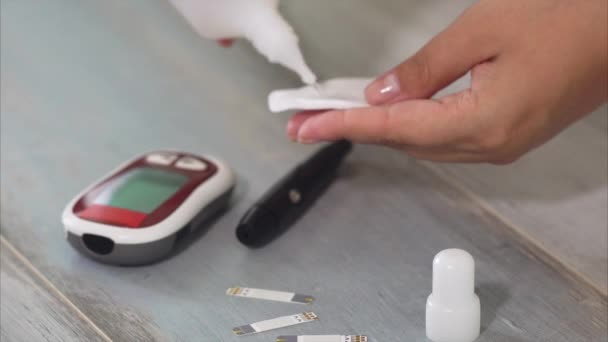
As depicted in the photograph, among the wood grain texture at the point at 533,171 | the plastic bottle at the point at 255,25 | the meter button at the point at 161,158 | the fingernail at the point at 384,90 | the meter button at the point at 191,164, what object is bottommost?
the wood grain texture at the point at 533,171

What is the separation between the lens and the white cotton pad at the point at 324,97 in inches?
32.7

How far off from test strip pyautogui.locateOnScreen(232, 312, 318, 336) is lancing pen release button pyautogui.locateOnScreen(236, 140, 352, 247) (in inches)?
5.1

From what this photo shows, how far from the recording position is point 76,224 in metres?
0.80

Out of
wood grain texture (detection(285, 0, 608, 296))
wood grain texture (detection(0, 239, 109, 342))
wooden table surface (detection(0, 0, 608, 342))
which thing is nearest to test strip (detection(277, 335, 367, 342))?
wooden table surface (detection(0, 0, 608, 342))

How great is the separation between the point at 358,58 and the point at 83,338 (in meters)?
0.54

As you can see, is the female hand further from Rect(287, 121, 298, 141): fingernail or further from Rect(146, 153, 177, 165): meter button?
Rect(146, 153, 177, 165): meter button

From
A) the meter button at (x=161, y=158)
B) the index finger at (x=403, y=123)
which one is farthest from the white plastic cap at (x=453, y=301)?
the meter button at (x=161, y=158)

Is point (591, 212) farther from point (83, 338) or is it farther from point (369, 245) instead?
point (83, 338)

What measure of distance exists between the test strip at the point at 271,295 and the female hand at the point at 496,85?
0.55 ft

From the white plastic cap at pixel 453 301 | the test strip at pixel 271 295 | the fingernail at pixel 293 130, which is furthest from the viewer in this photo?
the fingernail at pixel 293 130

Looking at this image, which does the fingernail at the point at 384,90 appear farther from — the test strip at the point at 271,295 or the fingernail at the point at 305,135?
the test strip at the point at 271,295

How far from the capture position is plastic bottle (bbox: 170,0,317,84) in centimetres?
85

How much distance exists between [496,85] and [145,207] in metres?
0.36

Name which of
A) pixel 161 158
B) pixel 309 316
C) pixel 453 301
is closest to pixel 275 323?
pixel 309 316
